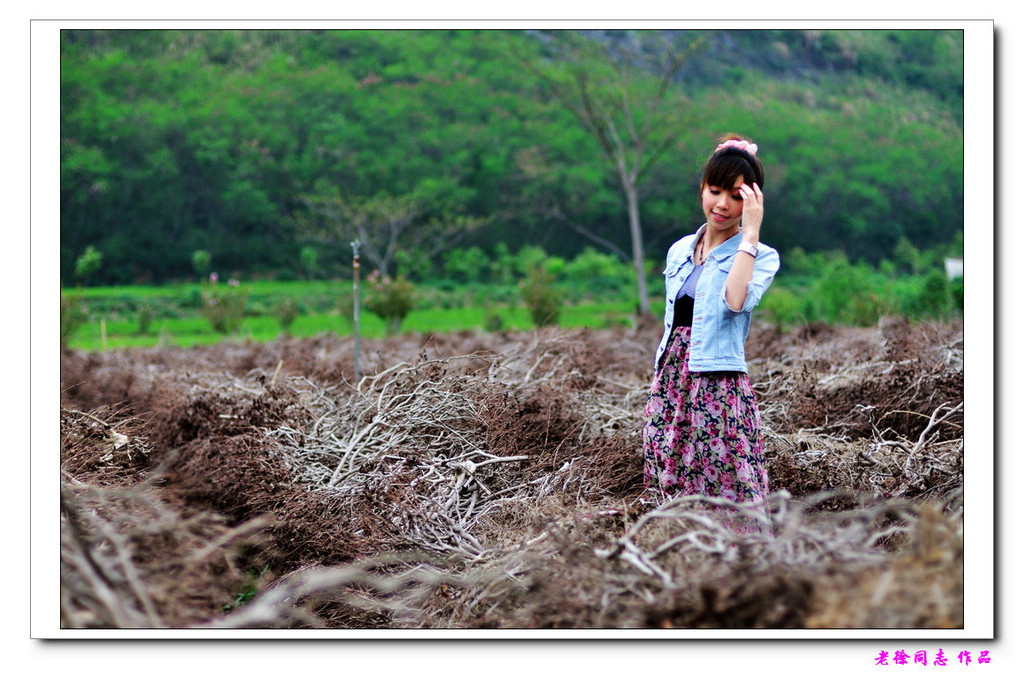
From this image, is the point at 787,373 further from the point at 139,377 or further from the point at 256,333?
the point at 256,333

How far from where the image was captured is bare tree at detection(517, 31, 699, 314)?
15.7 m

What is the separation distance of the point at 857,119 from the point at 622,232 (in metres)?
7.62

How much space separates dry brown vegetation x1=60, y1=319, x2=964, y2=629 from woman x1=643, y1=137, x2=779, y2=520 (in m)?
0.15

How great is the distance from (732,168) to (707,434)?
2.67 ft

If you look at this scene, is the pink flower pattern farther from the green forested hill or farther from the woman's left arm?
the green forested hill

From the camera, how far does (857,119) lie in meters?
14.2

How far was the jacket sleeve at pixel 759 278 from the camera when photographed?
2.46 metres

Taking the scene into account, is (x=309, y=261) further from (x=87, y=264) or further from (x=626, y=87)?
(x=626, y=87)

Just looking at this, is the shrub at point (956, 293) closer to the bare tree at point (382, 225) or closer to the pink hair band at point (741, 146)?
the pink hair band at point (741, 146)

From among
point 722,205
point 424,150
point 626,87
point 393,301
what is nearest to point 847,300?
point 393,301

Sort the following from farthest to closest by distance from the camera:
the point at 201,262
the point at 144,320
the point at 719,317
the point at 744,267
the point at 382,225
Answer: the point at 382,225 < the point at 201,262 < the point at 144,320 < the point at 719,317 < the point at 744,267

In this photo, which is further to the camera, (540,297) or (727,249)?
(540,297)

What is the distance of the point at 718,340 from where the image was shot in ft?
8.39
